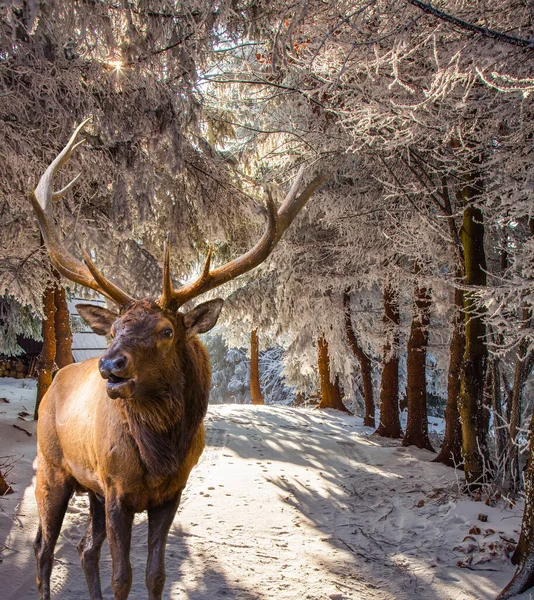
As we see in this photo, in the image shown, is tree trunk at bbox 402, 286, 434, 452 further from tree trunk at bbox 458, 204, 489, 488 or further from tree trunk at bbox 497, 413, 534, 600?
tree trunk at bbox 497, 413, 534, 600

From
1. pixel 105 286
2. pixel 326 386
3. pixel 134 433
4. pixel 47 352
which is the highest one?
pixel 105 286

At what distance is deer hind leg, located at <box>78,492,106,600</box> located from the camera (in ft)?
11.5

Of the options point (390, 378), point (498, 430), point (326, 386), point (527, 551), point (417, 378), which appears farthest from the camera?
point (326, 386)

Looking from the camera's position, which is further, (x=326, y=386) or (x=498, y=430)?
(x=326, y=386)

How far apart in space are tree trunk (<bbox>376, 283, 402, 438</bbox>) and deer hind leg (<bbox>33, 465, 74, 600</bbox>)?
8.58 metres

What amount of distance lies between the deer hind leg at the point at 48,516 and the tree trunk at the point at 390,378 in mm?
8582

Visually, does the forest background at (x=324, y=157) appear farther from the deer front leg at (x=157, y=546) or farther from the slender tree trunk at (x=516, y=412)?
the deer front leg at (x=157, y=546)

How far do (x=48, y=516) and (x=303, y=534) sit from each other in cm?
285

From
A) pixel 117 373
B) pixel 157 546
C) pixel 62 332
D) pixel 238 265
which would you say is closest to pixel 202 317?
pixel 238 265

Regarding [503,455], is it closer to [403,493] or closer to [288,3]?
[403,493]

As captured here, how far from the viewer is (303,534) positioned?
5.34m

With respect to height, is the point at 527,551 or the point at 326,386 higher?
the point at 527,551

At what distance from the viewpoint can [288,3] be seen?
14.6 feet

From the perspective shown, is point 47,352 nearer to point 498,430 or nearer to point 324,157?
point 324,157
